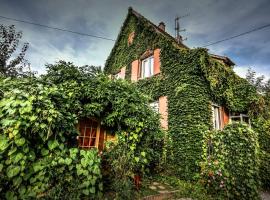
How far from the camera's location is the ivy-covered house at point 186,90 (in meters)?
6.71

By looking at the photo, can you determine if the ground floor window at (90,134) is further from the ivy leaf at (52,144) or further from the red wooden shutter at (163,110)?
the red wooden shutter at (163,110)

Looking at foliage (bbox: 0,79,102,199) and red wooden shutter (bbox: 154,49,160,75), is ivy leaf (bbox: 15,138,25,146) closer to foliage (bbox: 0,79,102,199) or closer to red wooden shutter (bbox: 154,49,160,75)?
foliage (bbox: 0,79,102,199)

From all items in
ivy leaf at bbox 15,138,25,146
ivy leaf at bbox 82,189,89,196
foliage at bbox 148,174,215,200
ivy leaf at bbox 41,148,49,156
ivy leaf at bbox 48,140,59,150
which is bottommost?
foliage at bbox 148,174,215,200

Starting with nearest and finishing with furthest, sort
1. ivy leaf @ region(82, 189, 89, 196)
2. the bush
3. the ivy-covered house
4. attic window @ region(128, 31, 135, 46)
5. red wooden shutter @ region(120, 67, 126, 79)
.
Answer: ivy leaf @ region(82, 189, 89, 196), the ivy-covered house, the bush, red wooden shutter @ region(120, 67, 126, 79), attic window @ region(128, 31, 135, 46)

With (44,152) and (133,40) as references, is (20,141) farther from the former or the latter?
(133,40)

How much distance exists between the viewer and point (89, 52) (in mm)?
10703

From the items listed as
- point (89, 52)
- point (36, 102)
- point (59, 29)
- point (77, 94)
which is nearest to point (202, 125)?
point (77, 94)

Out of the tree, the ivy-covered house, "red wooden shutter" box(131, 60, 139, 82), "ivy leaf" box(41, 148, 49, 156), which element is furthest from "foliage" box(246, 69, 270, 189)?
the tree

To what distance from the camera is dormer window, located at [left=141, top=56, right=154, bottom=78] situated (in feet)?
32.7

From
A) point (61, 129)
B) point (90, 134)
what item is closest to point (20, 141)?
point (61, 129)

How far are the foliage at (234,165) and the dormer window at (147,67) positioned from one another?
552 centimetres

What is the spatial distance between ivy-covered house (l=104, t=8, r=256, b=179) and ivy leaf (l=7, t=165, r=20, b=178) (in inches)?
165

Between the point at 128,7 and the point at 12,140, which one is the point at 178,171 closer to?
the point at 12,140

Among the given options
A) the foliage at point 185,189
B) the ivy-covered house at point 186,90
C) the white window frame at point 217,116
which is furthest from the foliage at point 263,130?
the foliage at point 185,189
